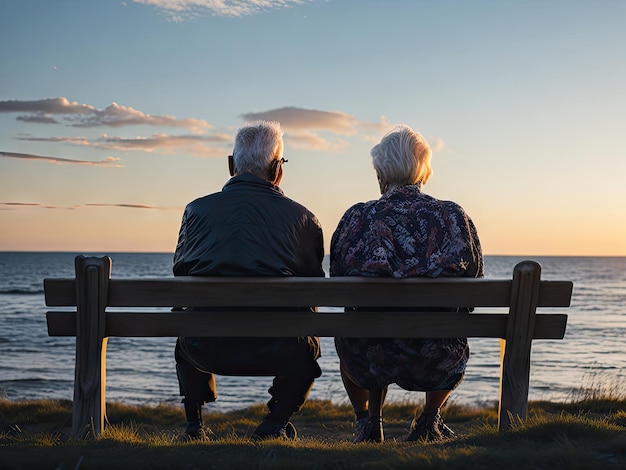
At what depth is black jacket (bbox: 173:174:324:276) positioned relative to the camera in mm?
3818

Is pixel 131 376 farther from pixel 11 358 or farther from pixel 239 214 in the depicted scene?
pixel 239 214

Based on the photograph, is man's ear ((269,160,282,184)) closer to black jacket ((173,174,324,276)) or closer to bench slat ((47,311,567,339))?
black jacket ((173,174,324,276))

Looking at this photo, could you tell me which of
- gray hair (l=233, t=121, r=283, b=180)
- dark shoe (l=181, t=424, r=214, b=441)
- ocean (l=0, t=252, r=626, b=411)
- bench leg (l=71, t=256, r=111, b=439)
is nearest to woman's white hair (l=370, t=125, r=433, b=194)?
gray hair (l=233, t=121, r=283, b=180)

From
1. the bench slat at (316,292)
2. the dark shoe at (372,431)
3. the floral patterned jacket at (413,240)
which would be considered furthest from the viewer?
the dark shoe at (372,431)

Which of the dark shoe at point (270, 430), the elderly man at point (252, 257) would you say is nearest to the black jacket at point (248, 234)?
the elderly man at point (252, 257)

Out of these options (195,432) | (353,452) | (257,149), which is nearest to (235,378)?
(195,432)

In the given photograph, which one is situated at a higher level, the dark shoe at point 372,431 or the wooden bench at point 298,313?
the wooden bench at point 298,313

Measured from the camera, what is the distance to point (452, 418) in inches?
269

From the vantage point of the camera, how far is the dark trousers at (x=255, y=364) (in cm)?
385

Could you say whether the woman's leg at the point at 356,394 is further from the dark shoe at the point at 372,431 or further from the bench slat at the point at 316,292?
the bench slat at the point at 316,292

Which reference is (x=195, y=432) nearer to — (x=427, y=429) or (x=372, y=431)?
(x=372, y=431)

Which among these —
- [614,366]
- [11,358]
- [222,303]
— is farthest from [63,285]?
[614,366]

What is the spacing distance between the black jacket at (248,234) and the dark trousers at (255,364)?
1.32 ft

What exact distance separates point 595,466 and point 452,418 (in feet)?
13.9
